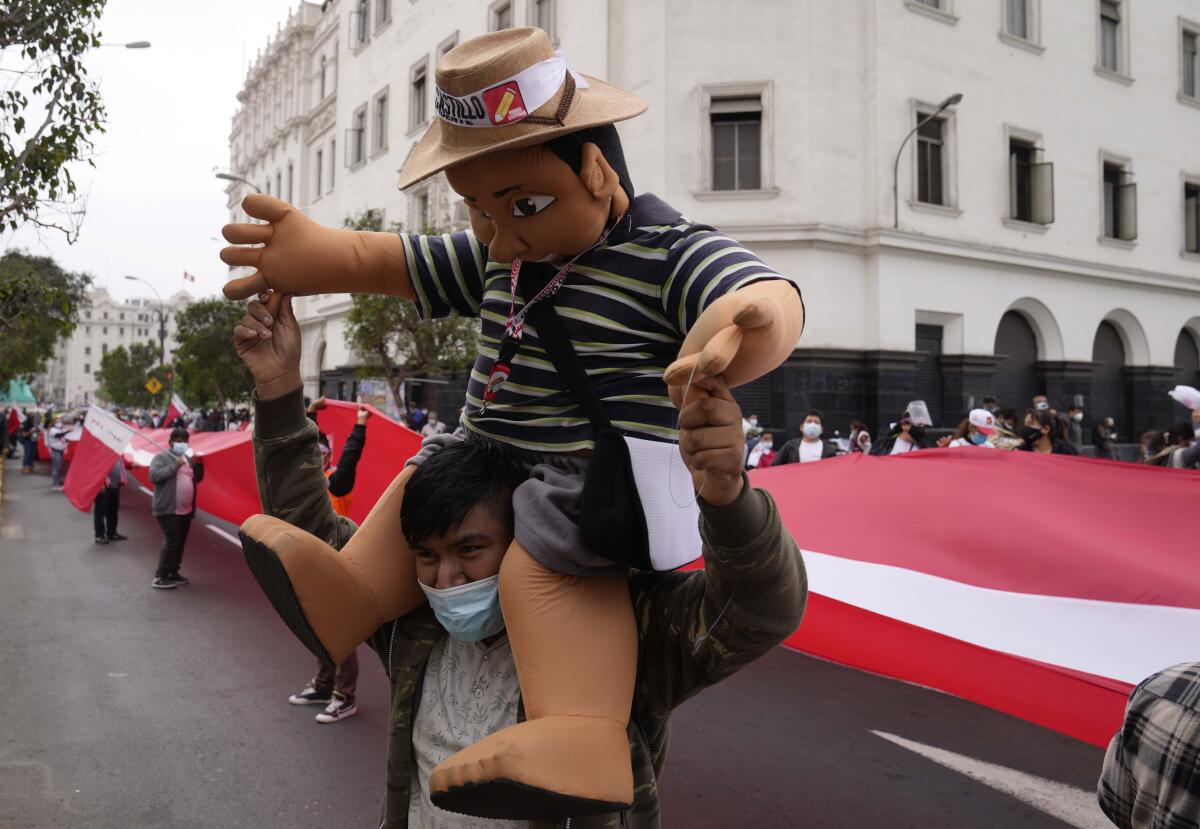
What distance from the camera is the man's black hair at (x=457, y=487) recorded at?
1.61 metres

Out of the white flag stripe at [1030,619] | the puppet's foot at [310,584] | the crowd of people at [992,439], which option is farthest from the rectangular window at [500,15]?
the puppet's foot at [310,584]

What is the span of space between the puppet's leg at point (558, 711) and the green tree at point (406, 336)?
55.2 feet

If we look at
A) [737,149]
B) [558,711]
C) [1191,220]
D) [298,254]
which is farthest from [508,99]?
[1191,220]

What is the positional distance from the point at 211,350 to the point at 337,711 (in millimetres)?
29774

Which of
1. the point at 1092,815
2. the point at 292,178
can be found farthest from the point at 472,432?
the point at 292,178

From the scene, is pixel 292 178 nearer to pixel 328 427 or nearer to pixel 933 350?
pixel 933 350

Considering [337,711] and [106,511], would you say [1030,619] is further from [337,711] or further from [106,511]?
[106,511]

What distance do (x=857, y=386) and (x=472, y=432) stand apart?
51.2 feet

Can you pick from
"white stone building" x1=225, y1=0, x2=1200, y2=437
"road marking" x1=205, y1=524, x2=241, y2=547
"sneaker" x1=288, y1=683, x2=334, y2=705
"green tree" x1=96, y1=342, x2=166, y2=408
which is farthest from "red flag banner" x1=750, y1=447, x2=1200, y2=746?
"green tree" x1=96, y1=342, x2=166, y2=408

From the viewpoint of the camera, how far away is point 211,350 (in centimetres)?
3216

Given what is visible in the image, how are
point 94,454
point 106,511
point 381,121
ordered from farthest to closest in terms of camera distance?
1. point 381,121
2. point 106,511
3. point 94,454

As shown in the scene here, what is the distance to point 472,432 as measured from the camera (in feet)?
5.73

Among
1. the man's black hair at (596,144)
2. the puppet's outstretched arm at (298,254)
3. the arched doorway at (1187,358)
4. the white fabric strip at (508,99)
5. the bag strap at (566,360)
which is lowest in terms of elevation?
the bag strap at (566,360)

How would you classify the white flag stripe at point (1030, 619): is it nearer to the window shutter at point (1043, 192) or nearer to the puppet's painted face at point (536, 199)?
the puppet's painted face at point (536, 199)
